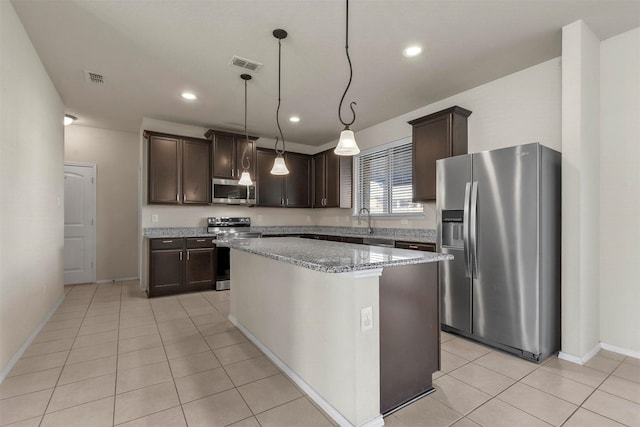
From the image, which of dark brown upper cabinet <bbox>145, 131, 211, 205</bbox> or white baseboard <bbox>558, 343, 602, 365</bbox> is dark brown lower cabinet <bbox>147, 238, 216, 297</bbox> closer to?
dark brown upper cabinet <bbox>145, 131, 211, 205</bbox>

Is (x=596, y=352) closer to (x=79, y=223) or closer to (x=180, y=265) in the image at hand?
(x=180, y=265)

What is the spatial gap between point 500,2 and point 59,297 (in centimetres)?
579

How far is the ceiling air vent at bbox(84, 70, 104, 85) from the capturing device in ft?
11.1

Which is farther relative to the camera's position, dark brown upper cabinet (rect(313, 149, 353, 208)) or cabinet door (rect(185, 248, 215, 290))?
dark brown upper cabinet (rect(313, 149, 353, 208))

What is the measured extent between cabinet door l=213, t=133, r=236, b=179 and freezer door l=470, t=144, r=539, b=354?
377 centimetres

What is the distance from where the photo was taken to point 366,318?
1693mm

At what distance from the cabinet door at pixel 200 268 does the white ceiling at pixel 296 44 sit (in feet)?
7.25

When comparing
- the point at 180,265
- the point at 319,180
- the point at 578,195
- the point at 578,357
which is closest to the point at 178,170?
the point at 180,265

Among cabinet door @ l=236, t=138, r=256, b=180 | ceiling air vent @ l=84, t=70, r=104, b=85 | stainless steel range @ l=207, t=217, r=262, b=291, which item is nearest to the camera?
ceiling air vent @ l=84, t=70, r=104, b=85

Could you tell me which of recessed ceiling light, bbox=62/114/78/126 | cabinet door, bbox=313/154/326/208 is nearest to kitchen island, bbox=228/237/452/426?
cabinet door, bbox=313/154/326/208

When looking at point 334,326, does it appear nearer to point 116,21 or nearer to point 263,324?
point 263,324

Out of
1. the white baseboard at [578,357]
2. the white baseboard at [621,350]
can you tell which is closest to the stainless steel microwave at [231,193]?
the white baseboard at [578,357]

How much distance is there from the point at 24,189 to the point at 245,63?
2.27 m

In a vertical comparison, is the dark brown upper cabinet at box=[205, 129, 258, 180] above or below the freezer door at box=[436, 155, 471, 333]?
above
